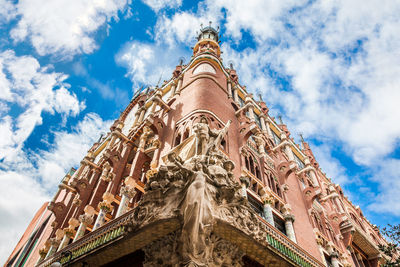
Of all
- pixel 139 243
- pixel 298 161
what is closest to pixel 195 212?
pixel 139 243

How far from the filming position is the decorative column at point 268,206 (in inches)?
550

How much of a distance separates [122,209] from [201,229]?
5.53 m

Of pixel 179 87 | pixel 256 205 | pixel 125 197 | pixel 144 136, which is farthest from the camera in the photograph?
pixel 179 87

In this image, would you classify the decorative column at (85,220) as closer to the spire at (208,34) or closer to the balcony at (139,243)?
the balcony at (139,243)

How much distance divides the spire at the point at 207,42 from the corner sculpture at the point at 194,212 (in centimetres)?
1627

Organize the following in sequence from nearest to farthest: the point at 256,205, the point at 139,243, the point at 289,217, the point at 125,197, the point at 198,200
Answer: the point at 198,200
the point at 139,243
the point at 125,197
the point at 256,205
the point at 289,217

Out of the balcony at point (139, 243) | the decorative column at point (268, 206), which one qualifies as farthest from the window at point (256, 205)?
the balcony at point (139, 243)

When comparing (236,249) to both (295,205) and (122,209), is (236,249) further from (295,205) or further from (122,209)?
(295,205)

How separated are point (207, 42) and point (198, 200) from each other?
70.0ft

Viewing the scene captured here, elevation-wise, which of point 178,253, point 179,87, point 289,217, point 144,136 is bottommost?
point 178,253

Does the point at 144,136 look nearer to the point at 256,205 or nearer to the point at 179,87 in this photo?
the point at 179,87

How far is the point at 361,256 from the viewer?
24.5 meters

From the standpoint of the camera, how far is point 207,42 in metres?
26.7

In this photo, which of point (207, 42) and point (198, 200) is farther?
point (207, 42)
